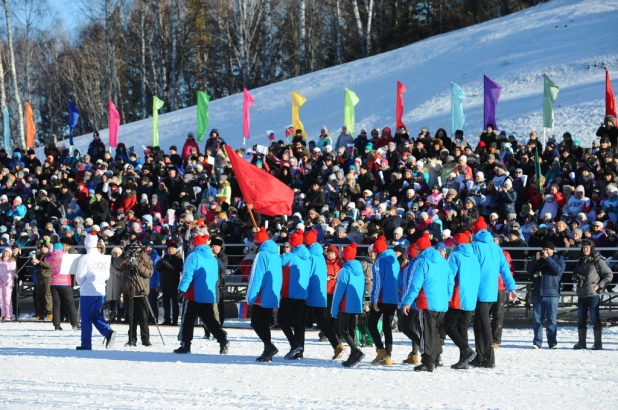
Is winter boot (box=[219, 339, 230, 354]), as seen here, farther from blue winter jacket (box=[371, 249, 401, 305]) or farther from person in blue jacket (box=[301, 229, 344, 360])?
blue winter jacket (box=[371, 249, 401, 305])

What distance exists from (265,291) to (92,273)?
2777 mm

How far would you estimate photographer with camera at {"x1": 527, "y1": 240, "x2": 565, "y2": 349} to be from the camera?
1562 cm

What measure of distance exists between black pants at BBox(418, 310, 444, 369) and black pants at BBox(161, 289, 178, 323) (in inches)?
298

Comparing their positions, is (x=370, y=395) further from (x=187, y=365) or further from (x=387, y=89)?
(x=387, y=89)

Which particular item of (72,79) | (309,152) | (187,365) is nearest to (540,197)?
(309,152)

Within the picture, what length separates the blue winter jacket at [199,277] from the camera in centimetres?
1381

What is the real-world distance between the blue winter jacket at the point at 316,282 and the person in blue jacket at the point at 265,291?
471 millimetres

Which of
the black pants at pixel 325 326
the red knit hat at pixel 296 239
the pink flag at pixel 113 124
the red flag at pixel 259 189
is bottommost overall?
the black pants at pixel 325 326

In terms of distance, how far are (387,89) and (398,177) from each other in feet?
50.0

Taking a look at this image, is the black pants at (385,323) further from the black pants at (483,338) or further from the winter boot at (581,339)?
the winter boot at (581,339)

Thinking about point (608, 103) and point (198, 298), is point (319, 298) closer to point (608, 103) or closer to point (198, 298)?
point (198, 298)

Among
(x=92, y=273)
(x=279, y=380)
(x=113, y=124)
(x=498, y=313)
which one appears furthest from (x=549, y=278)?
(x=113, y=124)

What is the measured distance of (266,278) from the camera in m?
13.4

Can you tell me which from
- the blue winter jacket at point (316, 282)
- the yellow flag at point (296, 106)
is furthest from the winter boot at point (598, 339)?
the yellow flag at point (296, 106)
